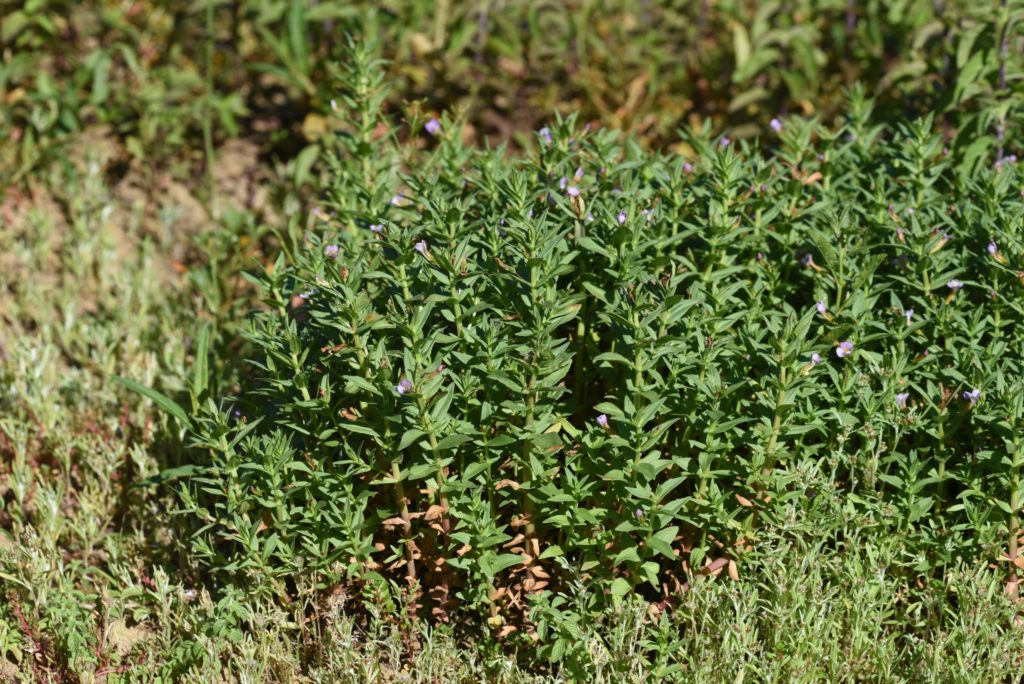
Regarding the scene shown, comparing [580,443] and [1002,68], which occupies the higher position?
[1002,68]

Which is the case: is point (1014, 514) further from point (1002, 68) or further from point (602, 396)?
point (1002, 68)

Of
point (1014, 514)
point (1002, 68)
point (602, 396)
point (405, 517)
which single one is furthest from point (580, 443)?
point (1002, 68)

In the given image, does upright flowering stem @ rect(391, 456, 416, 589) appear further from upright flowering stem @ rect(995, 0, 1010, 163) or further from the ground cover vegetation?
upright flowering stem @ rect(995, 0, 1010, 163)

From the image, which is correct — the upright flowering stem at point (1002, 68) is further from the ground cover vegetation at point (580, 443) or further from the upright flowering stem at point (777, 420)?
the upright flowering stem at point (777, 420)

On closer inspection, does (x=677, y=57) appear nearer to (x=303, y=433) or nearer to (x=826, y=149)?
(x=826, y=149)

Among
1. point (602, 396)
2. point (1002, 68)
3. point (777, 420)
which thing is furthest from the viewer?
point (1002, 68)

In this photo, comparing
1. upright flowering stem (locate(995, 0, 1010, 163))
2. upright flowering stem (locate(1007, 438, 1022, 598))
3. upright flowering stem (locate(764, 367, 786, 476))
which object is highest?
upright flowering stem (locate(995, 0, 1010, 163))

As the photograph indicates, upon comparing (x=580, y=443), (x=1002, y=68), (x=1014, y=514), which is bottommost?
(x=1014, y=514)

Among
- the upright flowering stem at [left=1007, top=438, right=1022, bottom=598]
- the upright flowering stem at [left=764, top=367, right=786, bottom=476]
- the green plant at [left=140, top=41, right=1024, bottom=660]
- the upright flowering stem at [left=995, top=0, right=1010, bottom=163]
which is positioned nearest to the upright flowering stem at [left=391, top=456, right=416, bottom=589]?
the green plant at [left=140, top=41, right=1024, bottom=660]

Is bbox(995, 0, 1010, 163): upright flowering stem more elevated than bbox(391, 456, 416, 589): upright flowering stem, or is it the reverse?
bbox(995, 0, 1010, 163): upright flowering stem

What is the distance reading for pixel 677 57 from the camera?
6.40 m

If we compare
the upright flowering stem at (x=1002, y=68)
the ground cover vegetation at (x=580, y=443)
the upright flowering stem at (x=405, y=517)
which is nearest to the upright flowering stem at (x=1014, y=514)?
the ground cover vegetation at (x=580, y=443)

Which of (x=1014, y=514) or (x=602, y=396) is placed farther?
(x=602, y=396)

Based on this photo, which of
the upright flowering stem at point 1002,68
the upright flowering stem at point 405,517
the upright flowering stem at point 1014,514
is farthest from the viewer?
the upright flowering stem at point 1002,68
